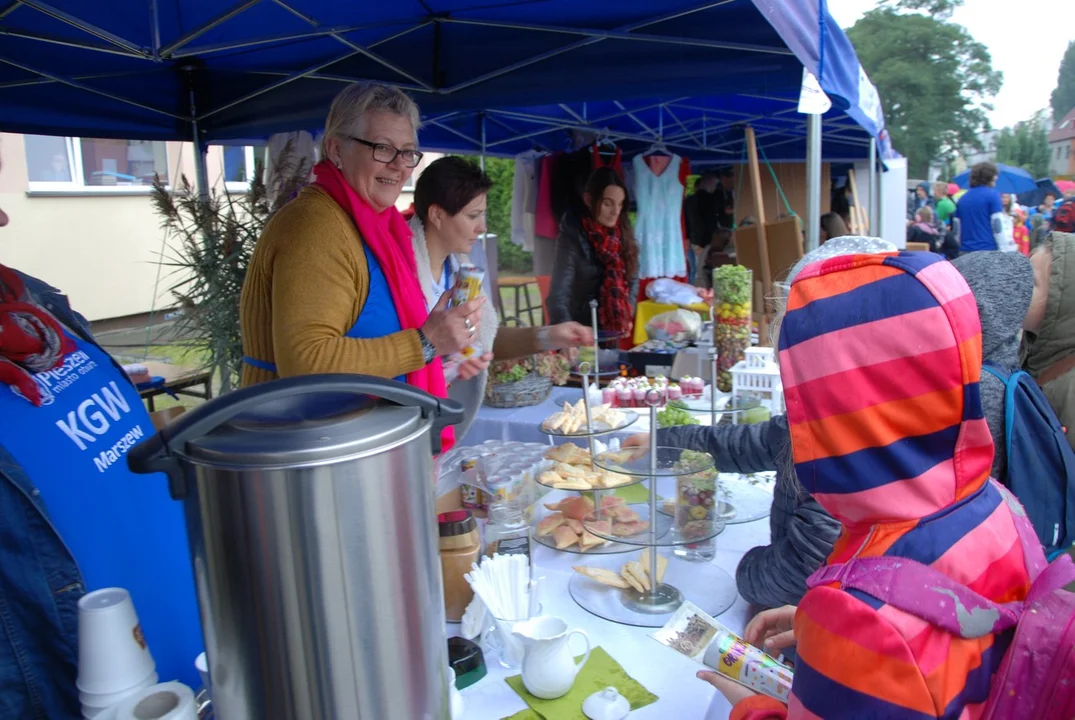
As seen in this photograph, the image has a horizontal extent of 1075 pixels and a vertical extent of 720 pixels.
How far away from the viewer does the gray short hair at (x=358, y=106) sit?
166 cm

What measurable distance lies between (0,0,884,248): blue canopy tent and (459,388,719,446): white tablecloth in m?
1.39

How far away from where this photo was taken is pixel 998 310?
1357 mm

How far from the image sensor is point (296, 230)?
152 cm

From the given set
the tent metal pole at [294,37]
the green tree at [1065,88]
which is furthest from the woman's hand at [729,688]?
the green tree at [1065,88]

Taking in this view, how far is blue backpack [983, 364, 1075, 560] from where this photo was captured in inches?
55.0

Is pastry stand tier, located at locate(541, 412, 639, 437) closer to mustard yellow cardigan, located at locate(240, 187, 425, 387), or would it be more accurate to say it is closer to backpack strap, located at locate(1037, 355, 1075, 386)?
mustard yellow cardigan, located at locate(240, 187, 425, 387)

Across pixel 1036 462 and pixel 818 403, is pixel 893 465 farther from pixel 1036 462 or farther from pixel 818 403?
pixel 1036 462

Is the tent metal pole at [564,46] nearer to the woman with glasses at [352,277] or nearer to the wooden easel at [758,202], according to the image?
the woman with glasses at [352,277]

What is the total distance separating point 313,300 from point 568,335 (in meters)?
0.89

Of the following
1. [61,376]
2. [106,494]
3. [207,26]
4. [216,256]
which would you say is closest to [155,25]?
[207,26]

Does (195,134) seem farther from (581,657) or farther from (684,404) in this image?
(581,657)

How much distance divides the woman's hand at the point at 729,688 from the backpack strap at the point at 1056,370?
54.9 inches

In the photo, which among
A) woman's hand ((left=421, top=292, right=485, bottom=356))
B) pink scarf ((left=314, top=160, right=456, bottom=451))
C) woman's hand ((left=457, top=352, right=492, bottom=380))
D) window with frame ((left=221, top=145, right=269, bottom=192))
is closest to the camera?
woman's hand ((left=421, top=292, right=485, bottom=356))

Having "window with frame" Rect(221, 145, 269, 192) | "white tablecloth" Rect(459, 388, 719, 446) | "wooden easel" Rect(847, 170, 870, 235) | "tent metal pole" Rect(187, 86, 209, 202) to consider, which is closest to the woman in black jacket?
A: "white tablecloth" Rect(459, 388, 719, 446)
